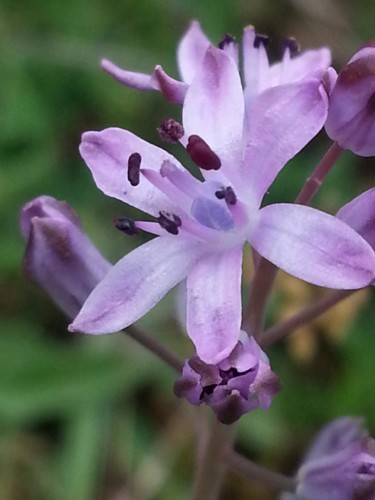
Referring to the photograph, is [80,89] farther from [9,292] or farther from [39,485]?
[39,485]

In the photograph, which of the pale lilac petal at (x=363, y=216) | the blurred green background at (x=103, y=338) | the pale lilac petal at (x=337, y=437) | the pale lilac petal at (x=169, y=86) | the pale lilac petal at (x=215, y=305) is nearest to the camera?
the pale lilac petal at (x=215, y=305)

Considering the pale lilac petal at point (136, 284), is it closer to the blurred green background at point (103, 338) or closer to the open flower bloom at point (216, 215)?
the open flower bloom at point (216, 215)

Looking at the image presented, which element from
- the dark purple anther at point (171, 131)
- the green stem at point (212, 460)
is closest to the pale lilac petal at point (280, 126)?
the dark purple anther at point (171, 131)

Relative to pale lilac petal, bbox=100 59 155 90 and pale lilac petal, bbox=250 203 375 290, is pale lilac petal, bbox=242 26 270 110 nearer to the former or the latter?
pale lilac petal, bbox=100 59 155 90

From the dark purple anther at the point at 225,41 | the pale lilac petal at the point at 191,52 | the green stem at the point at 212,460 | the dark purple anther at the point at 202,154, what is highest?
the dark purple anther at the point at 225,41

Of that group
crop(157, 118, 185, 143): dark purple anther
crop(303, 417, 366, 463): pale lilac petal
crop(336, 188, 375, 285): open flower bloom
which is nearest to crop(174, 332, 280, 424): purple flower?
crop(336, 188, 375, 285): open flower bloom

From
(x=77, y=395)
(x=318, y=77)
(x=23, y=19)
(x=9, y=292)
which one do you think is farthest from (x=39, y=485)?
(x=318, y=77)
